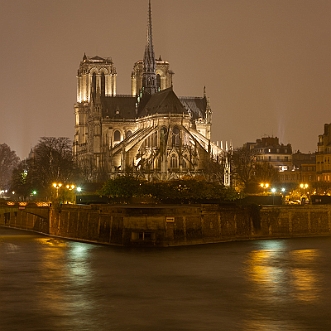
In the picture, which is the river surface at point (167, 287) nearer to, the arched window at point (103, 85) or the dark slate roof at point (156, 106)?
the dark slate roof at point (156, 106)

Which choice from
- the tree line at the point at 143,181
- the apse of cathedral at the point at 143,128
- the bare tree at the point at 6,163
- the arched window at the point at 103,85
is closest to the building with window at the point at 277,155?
the apse of cathedral at the point at 143,128

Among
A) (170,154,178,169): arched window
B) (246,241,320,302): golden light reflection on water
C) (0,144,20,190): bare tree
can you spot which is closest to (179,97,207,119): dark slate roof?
(170,154,178,169): arched window

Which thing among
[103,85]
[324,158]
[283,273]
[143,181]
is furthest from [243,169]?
[283,273]

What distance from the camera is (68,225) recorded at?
67.1 metres

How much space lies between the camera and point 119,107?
14162 cm

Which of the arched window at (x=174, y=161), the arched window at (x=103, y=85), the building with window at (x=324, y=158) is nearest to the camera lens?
the building with window at (x=324, y=158)

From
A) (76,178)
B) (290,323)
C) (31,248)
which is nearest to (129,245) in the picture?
(31,248)

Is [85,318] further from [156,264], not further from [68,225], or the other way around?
[68,225]

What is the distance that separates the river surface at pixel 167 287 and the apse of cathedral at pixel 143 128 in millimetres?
48177

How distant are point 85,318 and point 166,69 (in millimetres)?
120234

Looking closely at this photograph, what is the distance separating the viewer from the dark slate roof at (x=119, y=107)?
140625mm

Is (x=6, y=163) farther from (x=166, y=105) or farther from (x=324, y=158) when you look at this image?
(x=324, y=158)

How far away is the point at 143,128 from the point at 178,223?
77261mm

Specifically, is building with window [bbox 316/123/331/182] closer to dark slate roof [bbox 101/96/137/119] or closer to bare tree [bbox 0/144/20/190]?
dark slate roof [bbox 101/96/137/119]
